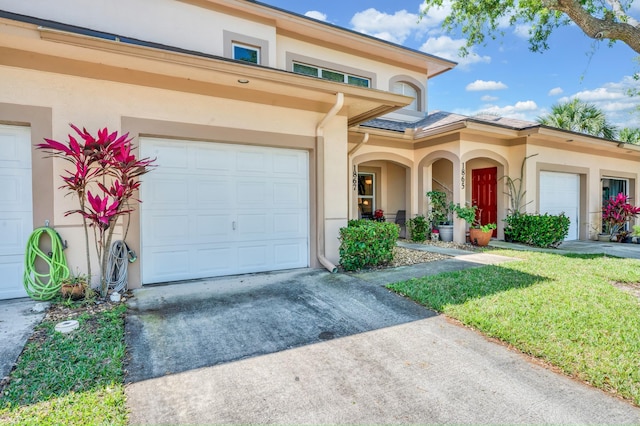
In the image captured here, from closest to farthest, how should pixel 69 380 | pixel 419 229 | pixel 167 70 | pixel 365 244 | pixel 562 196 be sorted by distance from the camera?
pixel 69 380
pixel 167 70
pixel 365 244
pixel 419 229
pixel 562 196

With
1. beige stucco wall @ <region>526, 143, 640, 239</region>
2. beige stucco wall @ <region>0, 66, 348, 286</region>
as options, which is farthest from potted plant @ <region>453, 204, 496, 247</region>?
beige stucco wall @ <region>0, 66, 348, 286</region>

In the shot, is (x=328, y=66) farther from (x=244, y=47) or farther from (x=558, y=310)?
(x=558, y=310)

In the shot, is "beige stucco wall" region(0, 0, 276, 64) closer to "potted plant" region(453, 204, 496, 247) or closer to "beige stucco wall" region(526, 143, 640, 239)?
"potted plant" region(453, 204, 496, 247)

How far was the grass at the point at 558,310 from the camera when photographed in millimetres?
2998

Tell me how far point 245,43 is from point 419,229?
720 cm

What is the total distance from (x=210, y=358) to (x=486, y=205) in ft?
35.5

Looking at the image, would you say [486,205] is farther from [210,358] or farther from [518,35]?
[210,358]

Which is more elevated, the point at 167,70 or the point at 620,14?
the point at 620,14

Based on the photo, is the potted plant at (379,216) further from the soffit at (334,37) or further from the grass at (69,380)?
the grass at (69,380)

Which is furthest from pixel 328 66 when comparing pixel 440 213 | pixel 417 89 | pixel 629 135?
pixel 629 135

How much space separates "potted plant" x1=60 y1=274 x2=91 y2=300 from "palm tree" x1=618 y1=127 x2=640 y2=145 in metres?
26.7

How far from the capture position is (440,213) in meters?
10.4

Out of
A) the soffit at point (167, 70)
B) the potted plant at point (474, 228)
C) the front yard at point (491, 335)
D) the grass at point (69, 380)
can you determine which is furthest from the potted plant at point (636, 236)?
the grass at point (69, 380)

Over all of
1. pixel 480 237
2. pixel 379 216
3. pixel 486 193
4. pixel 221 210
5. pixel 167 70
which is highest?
pixel 167 70
